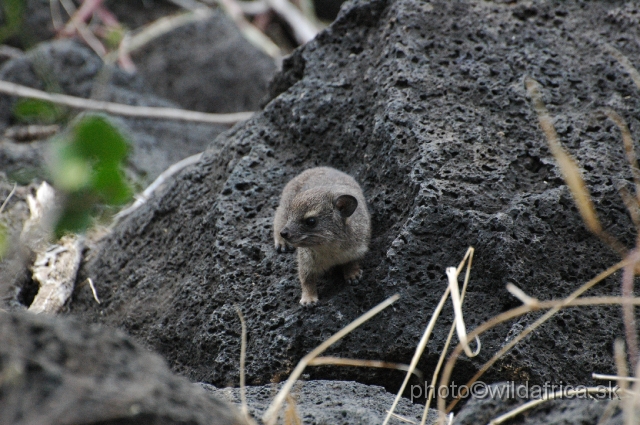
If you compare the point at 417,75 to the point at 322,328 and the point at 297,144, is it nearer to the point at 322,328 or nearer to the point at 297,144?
the point at 297,144

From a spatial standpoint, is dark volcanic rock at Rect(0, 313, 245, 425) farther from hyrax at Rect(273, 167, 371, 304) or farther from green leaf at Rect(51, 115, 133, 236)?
hyrax at Rect(273, 167, 371, 304)

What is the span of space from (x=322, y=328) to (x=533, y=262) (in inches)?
56.7

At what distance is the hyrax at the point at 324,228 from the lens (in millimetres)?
4824

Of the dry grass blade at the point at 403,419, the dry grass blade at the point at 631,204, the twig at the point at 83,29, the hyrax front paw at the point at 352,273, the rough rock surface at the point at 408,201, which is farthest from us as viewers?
the twig at the point at 83,29

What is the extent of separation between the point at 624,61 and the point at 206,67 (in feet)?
22.3

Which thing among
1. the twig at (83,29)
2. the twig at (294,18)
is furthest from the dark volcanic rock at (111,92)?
the twig at (294,18)

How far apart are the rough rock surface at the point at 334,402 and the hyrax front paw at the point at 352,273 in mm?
821

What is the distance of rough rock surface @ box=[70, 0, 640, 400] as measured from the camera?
4348 mm

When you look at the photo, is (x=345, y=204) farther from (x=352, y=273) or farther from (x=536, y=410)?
(x=536, y=410)

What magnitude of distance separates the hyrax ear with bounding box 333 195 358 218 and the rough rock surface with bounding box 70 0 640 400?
0.22 m

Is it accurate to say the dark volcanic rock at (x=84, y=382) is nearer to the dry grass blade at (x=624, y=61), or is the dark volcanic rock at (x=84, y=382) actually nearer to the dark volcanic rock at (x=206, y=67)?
the dry grass blade at (x=624, y=61)

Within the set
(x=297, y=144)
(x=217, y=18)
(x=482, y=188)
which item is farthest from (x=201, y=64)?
(x=482, y=188)

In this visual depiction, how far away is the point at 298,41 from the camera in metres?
12.6

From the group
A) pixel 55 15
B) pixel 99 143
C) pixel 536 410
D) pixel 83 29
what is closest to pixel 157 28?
pixel 83 29
